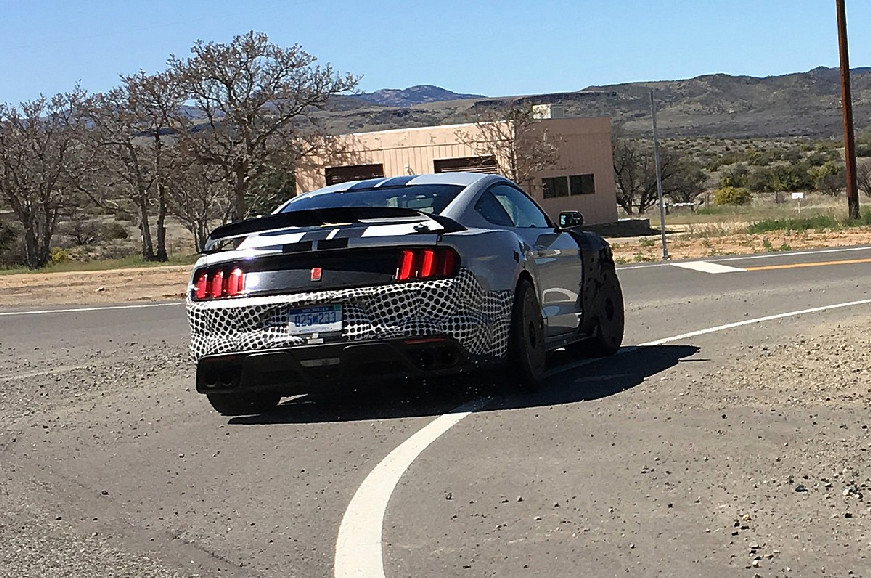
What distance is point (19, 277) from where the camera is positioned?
2977 centimetres

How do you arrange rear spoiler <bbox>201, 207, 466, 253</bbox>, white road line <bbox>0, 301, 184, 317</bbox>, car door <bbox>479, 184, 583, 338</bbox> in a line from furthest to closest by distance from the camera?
1. white road line <bbox>0, 301, 184, 317</bbox>
2. car door <bbox>479, 184, 583, 338</bbox>
3. rear spoiler <bbox>201, 207, 466, 253</bbox>

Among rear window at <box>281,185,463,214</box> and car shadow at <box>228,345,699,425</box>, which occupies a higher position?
rear window at <box>281,185,463,214</box>

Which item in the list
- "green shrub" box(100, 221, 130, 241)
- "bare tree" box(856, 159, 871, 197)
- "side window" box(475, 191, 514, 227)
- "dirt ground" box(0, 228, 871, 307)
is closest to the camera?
"side window" box(475, 191, 514, 227)

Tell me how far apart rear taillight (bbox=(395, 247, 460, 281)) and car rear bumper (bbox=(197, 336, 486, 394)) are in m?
0.40

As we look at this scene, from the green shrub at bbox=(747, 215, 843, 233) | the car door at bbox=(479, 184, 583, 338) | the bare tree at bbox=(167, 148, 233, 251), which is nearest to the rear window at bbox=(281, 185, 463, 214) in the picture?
the car door at bbox=(479, 184, 583, 338)

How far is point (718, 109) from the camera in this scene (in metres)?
179

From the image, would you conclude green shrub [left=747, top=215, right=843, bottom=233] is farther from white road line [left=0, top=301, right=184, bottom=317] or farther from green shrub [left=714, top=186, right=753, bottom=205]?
green shrub [left=714, top=186, right=753, bottom=205]

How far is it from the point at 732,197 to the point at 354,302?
6694 centimetres

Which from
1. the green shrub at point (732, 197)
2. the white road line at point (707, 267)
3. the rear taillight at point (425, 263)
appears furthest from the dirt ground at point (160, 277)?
the green shrub at point (732, 197)

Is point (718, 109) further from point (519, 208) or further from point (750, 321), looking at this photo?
point (519, 208)

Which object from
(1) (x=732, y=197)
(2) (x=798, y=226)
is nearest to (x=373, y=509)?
(2) (x=798, y=226)

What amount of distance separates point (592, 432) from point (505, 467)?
0.94 meters

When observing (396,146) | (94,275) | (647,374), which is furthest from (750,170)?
(647,374)

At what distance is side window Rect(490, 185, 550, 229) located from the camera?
10230 millimetres
